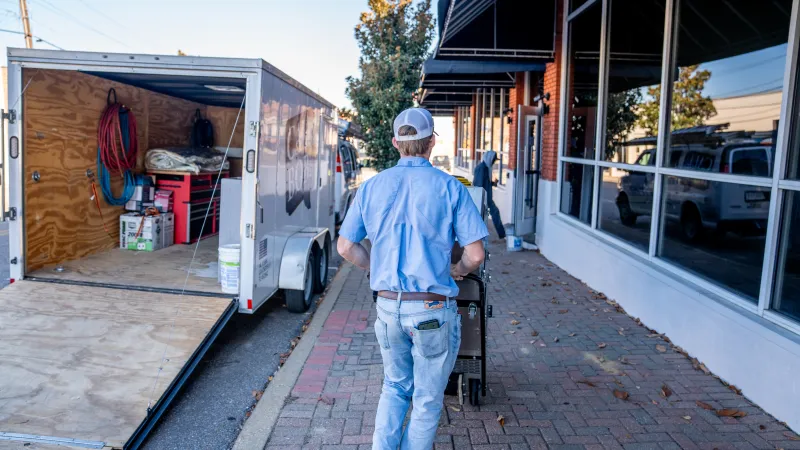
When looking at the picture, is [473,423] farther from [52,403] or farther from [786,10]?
[786,10]

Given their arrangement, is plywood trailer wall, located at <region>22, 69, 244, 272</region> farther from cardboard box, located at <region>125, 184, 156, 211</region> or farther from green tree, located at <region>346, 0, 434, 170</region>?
green tree, located at <region>346, 0, 434, 170</region>

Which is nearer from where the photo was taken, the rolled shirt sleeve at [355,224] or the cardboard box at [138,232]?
the rolled shirt sleeve at [355,224]

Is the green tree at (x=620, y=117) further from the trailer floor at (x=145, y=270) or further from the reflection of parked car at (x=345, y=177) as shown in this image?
the reflection of parked car at (x=345, y=177)

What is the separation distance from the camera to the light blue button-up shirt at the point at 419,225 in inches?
113

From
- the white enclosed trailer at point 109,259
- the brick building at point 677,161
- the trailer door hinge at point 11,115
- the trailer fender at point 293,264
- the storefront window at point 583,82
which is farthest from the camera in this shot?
the storefront window at point 583,82

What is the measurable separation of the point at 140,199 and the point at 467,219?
21.0 feet

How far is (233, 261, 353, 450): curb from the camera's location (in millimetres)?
3848

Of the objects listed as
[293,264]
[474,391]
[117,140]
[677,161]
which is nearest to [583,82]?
[677,161]

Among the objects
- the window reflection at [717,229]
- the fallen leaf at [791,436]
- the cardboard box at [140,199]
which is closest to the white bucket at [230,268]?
the cardboard box at [140,199]

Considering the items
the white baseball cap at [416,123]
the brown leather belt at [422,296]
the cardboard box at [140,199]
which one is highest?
the white baseball cap at [416,123]

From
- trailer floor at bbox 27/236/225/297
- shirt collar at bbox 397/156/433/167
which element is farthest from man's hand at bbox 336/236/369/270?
trailer floor at bbox 27/236/225/297

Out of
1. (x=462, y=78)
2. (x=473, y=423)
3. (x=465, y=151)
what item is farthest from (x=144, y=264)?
(x=465, y=151)

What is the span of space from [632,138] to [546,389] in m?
4.03

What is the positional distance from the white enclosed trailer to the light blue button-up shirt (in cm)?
200
